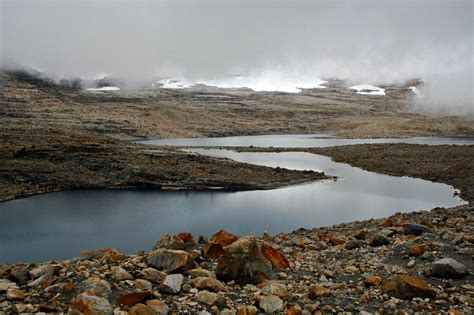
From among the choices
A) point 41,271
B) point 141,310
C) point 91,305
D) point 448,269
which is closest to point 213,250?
point 141,310

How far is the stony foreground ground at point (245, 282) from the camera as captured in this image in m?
6.48

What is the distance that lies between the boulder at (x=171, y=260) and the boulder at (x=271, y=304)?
6.06ft

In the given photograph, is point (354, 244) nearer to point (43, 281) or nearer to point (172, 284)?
point (172, 284)

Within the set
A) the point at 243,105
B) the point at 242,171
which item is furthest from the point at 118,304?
the point at 243,105

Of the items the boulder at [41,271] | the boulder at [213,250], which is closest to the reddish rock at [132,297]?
the boulder at [41,271]

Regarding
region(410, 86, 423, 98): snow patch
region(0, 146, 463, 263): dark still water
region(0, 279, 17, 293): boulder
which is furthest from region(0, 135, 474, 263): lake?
region(410, 86, 423, 98): snow patch

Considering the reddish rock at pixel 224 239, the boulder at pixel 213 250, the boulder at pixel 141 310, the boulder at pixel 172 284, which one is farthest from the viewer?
the reddish rock at pixel 224 239

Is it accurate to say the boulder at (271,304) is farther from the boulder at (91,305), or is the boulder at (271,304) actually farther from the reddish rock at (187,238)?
the reddish rock at (187,238)

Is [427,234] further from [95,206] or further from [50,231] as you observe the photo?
[95,206]

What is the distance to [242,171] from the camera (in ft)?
121

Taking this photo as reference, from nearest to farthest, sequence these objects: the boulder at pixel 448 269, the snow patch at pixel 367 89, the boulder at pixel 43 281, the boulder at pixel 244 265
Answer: the boulder at pixel 43 281 < the boulder at pixel 448 269 < the boulder at pixel 244 265 < the snow patch at pixel 367 89

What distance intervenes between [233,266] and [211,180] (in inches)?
1028

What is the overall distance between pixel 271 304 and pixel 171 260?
7.46 feet

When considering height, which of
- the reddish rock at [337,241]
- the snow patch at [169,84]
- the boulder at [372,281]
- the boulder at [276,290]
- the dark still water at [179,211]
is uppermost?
the snow patch at [169,84]
